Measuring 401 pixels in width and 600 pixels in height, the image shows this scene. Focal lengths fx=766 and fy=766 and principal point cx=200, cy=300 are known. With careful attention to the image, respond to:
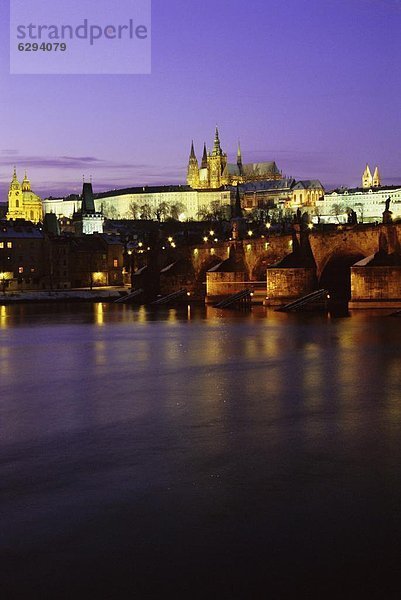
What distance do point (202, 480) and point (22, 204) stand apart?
157940 mm

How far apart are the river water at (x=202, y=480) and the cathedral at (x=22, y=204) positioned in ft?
470

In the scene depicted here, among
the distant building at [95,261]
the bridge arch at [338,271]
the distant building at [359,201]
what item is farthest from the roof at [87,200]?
the bridge arch at [338,271]

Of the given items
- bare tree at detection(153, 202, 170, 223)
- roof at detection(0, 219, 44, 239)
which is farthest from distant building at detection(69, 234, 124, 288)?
bare tree at detection(153, 202, 170, 223)

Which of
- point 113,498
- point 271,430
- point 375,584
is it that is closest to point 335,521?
point 375,584

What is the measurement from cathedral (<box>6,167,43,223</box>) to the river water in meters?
143

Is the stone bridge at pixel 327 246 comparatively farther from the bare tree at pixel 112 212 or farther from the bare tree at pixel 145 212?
the bare tree at pixel 112 212

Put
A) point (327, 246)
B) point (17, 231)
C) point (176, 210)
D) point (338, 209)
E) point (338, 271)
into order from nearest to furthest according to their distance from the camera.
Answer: point (327, 246) → point (338, 271) → point (17, 231) → point (338, 209) → point (176, 210)

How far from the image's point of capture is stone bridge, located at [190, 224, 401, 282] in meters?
42.6

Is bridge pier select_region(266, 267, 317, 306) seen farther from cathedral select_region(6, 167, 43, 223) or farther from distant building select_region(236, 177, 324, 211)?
distant building select_region(236, 177, 324, 211)

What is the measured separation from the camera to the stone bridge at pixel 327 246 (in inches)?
1678

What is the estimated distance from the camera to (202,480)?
30.6 ft

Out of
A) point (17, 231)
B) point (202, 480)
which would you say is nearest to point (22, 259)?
point (17, 231)

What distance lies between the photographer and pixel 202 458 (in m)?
10.4

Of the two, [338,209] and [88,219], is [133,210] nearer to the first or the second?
[338,209]
